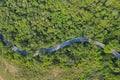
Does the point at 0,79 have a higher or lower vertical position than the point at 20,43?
lower

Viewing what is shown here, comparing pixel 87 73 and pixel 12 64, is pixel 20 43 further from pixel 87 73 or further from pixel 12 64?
pixel 87 73

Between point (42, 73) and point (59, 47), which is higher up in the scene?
point (59, 47)

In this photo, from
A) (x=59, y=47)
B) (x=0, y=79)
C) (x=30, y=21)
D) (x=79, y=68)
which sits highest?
(x=30, y=21)

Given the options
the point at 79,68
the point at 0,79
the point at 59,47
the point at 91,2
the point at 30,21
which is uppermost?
the point at 91,2

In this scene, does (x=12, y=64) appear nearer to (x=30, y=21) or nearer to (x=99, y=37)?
(x=30, y=21)

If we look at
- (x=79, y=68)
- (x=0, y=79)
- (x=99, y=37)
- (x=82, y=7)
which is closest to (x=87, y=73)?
(x=79, y=68)

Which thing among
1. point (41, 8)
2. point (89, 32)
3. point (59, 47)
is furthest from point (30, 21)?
point (89, 32)
